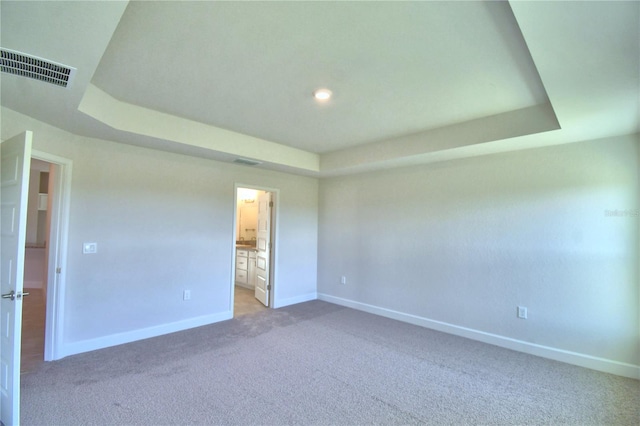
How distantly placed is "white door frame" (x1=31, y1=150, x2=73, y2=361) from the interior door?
2.78 metres

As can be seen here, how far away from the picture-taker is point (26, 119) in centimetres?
265

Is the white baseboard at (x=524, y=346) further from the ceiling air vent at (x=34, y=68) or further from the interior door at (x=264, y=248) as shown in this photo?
the ceiling air vent at (x=34, y=68)

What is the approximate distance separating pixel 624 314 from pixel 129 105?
5.39 meters

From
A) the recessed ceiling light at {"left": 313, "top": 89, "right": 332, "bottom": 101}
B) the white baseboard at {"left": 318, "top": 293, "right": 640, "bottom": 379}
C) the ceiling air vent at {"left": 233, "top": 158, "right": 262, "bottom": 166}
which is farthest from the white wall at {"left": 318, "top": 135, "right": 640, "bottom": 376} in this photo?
the recessed ceiling light at {"left": 313, "top": 89, "right": 332, "bottom": 101}

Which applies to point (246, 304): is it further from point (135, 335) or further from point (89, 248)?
point (89, 248)

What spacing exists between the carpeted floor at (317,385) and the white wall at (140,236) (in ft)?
1.17

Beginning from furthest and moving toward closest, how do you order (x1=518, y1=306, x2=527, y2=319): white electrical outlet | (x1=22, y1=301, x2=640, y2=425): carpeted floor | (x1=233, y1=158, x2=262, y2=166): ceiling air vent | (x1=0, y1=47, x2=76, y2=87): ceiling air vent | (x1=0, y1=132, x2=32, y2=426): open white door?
1. (x1=233, y1=158, x2=262, y2=166): ceiling air vent
2. (x1=518, y1=306, x2=527, y2=319): white electrical outlet
3. (x1=22, y1=301, x2=640, y2=425): carpeted floor
4. (x1=0, y1=132, x2=32, y2=426): open white door
5. (x1=0, y1=47, x2=76, y2=87): ceiling air vent

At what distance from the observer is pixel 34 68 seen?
1.83 meters

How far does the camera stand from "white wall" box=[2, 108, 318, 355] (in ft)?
10.6

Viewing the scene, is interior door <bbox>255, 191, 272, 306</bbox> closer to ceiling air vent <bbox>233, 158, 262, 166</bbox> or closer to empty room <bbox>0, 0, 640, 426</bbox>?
empty room <bbox>0, 0, 640, 426</bbox>

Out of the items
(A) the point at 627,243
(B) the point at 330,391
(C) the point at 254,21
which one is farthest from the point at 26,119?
(A) the point at 627,243

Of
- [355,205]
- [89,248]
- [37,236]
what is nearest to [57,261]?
[89,248]

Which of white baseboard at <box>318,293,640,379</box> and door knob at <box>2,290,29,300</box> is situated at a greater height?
door knob at <box>2,290,29,300</box>

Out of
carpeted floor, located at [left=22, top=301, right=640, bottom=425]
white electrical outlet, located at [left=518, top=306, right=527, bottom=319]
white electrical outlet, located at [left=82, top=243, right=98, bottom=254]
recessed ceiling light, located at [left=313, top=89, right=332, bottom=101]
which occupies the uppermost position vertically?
recessed ceiling light, located at [left=313, top=89, right=332, bottom=101]
